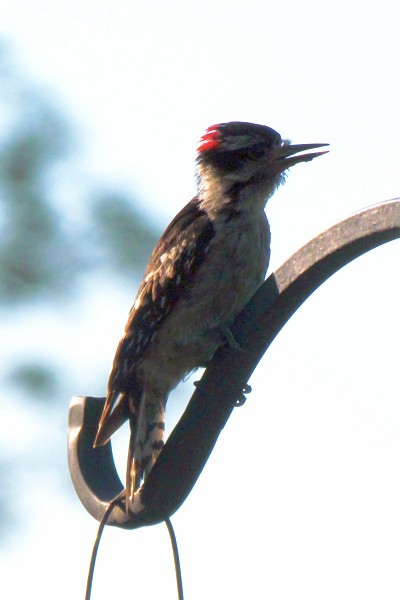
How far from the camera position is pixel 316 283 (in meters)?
3.58

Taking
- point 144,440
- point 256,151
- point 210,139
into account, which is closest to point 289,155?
point 256,151

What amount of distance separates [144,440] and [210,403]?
3.07 ft

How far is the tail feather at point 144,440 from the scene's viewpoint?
4.48 m

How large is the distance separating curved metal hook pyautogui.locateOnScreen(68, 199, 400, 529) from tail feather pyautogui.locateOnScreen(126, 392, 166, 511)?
0.09 m

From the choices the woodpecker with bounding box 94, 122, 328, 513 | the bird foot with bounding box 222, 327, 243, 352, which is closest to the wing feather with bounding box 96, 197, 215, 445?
the woodpecker with bounding box 94, 122, 328, 513

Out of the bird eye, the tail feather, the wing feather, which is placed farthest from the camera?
the bird eye

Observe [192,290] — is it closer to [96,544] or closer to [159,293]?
[159,293]

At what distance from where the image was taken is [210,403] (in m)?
3.96

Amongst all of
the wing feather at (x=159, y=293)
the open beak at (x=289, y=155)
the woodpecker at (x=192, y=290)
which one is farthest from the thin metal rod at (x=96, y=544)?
the open beak at (x=289, y=155)

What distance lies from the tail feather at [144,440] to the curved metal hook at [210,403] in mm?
91

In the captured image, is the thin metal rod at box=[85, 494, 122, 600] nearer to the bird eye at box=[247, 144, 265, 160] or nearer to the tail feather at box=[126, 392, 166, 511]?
the tail feather at box=[126, 392, 166, 511]

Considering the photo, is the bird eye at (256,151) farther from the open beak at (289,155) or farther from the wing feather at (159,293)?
the wing feather at (159,293)

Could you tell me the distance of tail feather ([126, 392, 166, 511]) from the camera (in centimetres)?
448

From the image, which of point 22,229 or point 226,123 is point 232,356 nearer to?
point 226,123
